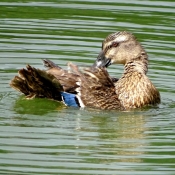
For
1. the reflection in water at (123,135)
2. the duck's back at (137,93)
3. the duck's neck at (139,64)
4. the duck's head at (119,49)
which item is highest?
the duck's head at (119,49)

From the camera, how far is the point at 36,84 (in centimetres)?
1641

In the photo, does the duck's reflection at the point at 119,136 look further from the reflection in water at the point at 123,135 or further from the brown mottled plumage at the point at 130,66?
the brown mottled plumage at the point at 130,66

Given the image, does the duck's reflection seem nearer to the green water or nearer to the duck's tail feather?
the green water

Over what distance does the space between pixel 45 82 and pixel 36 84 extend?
0.18m

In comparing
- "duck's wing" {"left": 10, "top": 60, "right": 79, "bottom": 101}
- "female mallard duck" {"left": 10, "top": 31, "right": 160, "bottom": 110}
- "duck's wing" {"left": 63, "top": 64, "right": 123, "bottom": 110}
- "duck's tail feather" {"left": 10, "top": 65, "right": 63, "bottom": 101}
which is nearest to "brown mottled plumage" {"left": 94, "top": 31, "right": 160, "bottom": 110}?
"female mallard duck" {"left": 10, "top": 31, "right": 160, "bottom": 110}

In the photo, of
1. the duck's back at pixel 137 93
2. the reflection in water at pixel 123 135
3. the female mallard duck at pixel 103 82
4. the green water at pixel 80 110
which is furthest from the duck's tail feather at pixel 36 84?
the reflection in water at pixel 123 135

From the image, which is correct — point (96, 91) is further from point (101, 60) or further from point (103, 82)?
point (101, 60)

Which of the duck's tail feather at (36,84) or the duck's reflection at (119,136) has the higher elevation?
the duck's tail feather at (36,84)

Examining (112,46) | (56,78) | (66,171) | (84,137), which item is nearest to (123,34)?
(112,46)

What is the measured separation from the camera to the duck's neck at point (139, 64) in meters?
16.6

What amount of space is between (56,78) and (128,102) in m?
1.09

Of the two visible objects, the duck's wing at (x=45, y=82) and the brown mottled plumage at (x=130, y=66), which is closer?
the duck's wing at (x=45, y=82)

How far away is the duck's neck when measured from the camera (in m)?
16.6

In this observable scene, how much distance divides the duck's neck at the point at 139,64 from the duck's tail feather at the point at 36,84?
1121 millimetres
